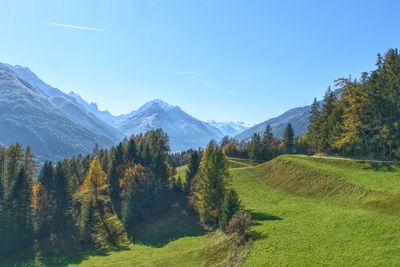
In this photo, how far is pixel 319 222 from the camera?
53.2 metres

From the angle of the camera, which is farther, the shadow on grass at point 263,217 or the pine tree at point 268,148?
the pine tree at point 268,148

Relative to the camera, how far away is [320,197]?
7125 cm

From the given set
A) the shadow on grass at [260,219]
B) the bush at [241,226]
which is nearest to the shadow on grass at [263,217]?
the shadow on grass at [260,219]

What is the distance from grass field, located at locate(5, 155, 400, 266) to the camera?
4288 cm

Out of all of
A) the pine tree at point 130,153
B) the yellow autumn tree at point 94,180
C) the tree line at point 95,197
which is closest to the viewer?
the tree line at point 95,197

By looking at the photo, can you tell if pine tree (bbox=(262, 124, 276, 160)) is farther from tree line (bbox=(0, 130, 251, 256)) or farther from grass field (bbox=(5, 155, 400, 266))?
tree line (bbox=(0, 130, 251, 256))

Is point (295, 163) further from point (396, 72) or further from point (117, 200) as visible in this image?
point (117, 200)

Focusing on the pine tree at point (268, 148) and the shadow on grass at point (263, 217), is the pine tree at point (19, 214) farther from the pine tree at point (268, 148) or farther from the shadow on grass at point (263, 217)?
the pine tree at point (268, 148)

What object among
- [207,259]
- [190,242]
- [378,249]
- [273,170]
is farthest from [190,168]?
[378,249]

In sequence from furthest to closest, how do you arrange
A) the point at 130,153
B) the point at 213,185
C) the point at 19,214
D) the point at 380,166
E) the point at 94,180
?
the point at 130,153, the point at 94,180, the point at 19,214, the point at 213,185, the point at 380,166

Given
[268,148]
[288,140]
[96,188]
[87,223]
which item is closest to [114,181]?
[96,188]

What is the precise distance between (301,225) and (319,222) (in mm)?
2433

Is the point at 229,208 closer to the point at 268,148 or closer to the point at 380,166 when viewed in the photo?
the point at 380,166

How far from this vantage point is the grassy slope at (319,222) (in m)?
41.3
